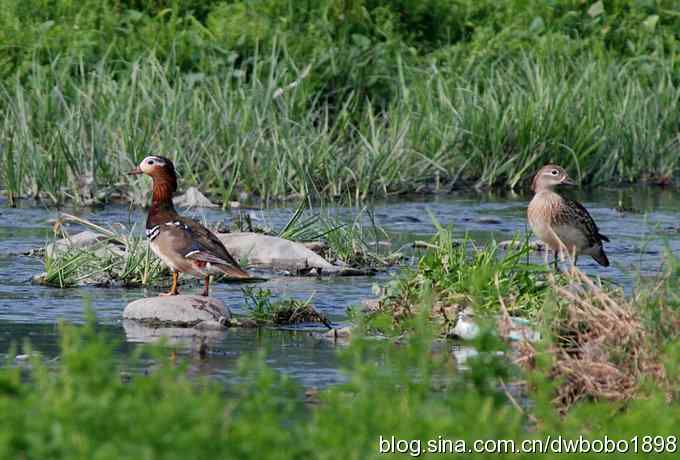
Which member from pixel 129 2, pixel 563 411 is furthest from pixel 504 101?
pixel 563 411

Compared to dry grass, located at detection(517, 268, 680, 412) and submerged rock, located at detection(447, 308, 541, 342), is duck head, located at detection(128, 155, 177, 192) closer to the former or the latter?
submerged rock, located at detection(447, 308, 541, 342)

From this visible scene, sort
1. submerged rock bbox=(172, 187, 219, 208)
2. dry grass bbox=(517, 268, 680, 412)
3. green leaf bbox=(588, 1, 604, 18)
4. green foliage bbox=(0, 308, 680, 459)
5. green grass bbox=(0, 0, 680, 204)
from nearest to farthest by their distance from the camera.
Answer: green foliage bbox=(0, 308, 680, 459) < dry grass bbox=(517, 268, 680, 412) < submerged rock bbox=(172, 187, 219, 208) < green grass bbox=(0, 0, 680, 204) < green leaf bbox=(588, 1, 604, 18)

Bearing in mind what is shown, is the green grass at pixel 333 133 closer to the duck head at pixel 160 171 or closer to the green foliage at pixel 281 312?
the duck head at pixel 160 171

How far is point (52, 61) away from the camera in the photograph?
16.7 m

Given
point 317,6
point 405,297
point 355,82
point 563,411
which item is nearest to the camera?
point 563,411

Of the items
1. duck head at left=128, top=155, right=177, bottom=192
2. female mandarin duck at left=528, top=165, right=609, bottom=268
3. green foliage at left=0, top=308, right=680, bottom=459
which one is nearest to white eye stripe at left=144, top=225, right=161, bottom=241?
duck head at left=128, top=155, right=177, bottom=192

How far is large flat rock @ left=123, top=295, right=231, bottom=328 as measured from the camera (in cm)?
908

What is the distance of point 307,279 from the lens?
1088 cm

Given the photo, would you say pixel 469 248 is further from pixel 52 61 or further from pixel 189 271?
pixel 52 61

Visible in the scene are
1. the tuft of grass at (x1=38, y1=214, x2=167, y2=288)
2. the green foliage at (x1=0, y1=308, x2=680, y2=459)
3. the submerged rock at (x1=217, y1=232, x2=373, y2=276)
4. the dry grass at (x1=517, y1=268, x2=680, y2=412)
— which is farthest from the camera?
the submerged rock at (x1=217, y1=232, x2=373, y2=276)

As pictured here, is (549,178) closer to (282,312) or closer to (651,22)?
(282,312)

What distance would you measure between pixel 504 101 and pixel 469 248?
410cm

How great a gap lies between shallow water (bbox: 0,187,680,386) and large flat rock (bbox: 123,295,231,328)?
0.14 metres

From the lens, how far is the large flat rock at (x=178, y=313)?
908 cm
